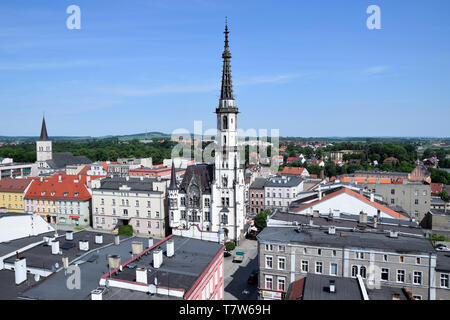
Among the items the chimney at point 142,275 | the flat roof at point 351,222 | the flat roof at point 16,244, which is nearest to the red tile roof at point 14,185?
the flat roof at point 16,244

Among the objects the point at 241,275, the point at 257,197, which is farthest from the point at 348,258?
the point at 257,197

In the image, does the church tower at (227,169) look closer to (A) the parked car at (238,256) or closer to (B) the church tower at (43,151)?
(A) the parked car at (238,256)

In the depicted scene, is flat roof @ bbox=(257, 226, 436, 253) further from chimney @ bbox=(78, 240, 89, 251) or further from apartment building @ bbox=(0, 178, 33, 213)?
apartment building @ bbox=(0, 178, 33, 213)

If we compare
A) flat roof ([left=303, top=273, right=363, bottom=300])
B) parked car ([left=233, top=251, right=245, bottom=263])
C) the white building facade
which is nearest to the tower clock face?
the white building facade

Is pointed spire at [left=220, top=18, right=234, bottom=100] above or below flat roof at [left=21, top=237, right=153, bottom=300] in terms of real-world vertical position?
above

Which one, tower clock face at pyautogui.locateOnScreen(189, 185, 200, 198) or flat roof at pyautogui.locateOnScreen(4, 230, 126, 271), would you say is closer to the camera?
flat roof at pyautogui.locateOnScreen(4, 230, 126, 271)
